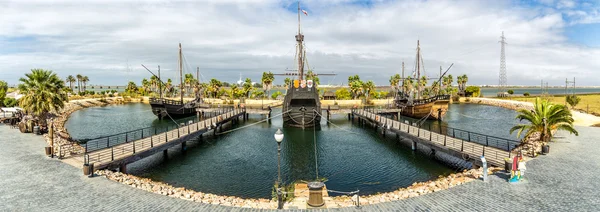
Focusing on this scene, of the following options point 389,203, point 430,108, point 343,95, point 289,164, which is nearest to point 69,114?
point 289,164

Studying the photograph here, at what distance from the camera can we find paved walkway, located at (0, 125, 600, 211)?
12.4m

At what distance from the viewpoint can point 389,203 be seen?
12.9 metres

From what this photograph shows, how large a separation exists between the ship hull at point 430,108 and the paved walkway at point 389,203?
32136 mm

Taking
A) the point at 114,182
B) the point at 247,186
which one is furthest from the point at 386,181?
the point at 114,182

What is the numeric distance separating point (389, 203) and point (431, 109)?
41.4m

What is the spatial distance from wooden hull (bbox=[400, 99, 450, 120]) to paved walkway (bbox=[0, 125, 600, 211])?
32361mm

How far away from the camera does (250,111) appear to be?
55375 mm

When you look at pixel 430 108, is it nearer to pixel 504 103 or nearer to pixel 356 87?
pixel 356 87

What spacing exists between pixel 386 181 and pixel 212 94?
296ft

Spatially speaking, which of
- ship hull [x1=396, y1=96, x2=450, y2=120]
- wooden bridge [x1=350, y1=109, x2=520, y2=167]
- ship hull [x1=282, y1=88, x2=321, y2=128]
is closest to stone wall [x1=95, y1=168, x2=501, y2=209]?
wooden bridge [x1=350, y1=109, x2=520, y2=167]

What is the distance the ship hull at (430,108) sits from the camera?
5003 centimetres

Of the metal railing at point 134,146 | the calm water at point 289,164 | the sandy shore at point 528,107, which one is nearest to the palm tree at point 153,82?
the calm water at point 289,164

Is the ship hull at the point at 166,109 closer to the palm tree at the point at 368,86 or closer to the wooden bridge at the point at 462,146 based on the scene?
the wooden bridge at the point at 462,146

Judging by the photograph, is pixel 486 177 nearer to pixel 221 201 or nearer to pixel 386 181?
pixel 386 181
